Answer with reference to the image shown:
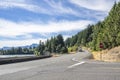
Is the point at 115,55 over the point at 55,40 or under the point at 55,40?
under

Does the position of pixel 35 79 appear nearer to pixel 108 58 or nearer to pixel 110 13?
pixel 108 58

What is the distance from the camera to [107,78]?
1866 centimetres

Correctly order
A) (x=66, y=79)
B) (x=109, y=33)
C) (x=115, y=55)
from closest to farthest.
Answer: (x=66, y=79), (x=115, y=55), (x=109, y=33)

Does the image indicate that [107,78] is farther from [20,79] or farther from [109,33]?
[109,33]

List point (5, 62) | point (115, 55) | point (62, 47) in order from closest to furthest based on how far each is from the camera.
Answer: point (5, 62)
point (115, 55)
point (62, 47)

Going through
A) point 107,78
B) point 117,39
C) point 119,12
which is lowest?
point 107,78

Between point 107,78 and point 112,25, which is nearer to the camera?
point 107,78

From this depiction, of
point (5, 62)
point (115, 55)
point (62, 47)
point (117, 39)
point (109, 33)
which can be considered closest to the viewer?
point (5, 62)

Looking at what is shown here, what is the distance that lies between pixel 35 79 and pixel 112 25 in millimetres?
55663

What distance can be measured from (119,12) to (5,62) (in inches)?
1366

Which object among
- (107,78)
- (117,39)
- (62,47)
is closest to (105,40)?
(117,39)

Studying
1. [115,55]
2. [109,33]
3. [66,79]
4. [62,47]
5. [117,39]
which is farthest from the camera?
[62,47]

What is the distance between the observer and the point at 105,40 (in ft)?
245

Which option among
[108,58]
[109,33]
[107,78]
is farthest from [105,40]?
[107,78]
